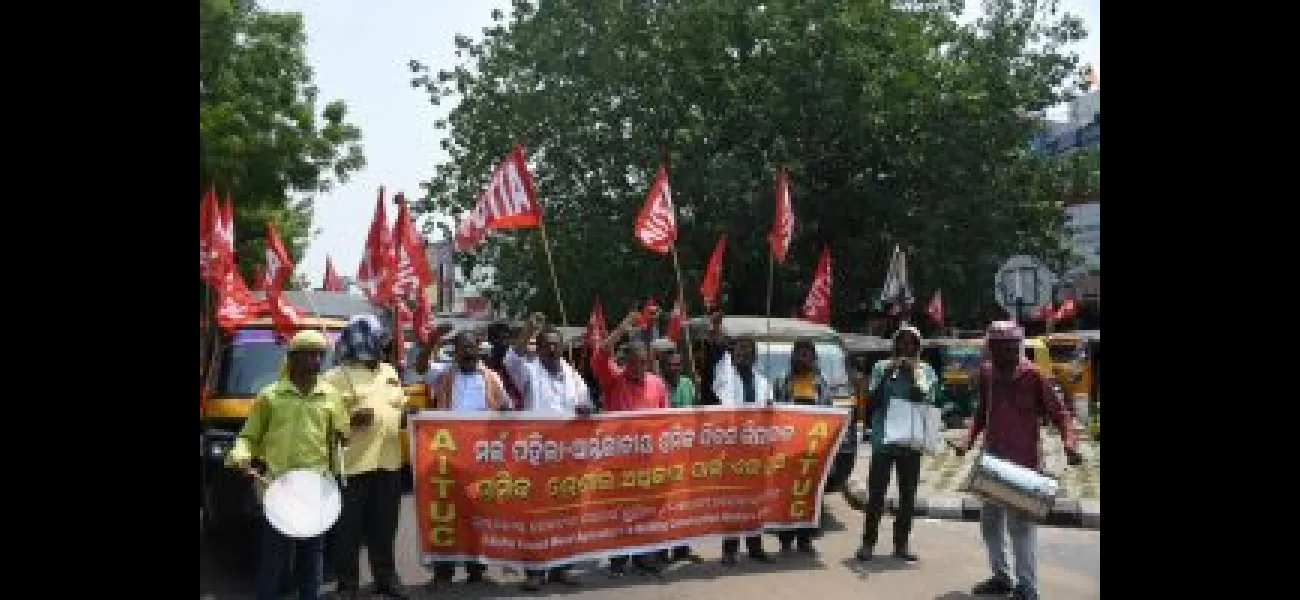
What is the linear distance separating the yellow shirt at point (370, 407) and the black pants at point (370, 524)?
0.09 meters

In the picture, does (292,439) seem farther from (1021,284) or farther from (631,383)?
(1021,284)

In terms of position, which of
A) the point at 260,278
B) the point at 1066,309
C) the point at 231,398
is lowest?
the point at 231,398

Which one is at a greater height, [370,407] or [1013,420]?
[370,407]

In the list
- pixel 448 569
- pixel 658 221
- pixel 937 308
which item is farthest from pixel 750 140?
pixel 448 569

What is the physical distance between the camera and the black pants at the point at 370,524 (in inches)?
321

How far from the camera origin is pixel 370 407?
8039mm

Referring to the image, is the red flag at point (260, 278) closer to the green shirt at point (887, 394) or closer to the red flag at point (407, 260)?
the red flag at point (407, 260)

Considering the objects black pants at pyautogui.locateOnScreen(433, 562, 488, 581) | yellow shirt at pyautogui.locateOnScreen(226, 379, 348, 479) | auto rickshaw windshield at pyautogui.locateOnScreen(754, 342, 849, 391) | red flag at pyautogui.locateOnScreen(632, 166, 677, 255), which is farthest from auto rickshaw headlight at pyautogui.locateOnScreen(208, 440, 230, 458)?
auto rickshaw windshield at pyautogui.locateOnScreen(754, 342, 849, 391)

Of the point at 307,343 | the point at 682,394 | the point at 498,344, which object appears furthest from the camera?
the point at 498,344

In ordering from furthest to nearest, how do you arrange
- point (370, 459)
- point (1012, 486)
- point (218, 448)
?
point (218, 448) → point (370, 459) → point (1012, 486)

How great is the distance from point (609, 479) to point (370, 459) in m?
1.67

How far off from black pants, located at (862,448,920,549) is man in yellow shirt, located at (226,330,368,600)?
13.7 ft
